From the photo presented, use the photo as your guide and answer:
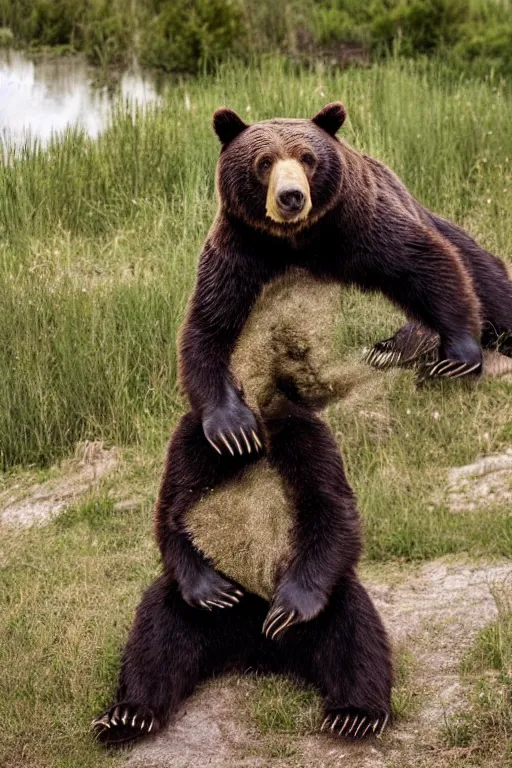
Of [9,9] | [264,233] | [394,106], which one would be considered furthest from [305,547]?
[9,9]

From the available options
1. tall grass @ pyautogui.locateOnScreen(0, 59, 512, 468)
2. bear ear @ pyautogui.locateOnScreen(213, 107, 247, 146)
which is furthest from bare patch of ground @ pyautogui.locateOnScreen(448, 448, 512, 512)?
bear ear @ pyautogui.locateOnScreen(213, 107, 247, 146)

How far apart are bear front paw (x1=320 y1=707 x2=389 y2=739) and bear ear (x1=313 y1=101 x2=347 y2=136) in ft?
6.51

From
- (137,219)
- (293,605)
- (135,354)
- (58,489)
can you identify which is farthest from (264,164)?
(137,219)

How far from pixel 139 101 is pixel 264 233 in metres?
7.83

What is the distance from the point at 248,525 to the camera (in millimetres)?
4352

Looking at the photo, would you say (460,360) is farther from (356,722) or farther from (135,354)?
(135,354)

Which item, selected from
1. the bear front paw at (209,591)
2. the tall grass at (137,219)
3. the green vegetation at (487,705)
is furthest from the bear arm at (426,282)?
the tall grass at (137,219)

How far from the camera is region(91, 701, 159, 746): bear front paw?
14.8ft

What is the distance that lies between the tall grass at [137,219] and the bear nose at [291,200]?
9.84 ft

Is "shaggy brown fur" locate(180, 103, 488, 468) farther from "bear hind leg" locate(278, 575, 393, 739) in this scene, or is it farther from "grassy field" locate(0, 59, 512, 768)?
"bear hind leg" locate(278, 575, 393, 739)

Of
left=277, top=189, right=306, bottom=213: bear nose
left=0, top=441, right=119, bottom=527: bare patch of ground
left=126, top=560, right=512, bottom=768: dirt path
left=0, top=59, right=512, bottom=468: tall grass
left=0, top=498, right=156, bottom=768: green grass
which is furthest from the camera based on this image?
left=0, top=59, right=512, bottom=468: tall grass

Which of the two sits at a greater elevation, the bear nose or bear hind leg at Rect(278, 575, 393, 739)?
the bear nose

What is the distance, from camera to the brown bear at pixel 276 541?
14.0ft

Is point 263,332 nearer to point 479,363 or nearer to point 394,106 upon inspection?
point 479,363
